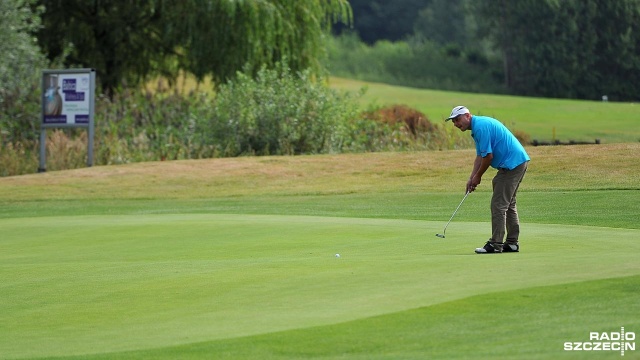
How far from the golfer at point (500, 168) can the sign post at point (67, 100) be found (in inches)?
741

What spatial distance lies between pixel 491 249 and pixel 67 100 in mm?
19867

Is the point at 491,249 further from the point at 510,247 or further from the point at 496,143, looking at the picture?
the point at 496,143

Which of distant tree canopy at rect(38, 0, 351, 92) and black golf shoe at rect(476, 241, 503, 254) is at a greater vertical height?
distant tree canopy at rect(38, 0, 351, 92)

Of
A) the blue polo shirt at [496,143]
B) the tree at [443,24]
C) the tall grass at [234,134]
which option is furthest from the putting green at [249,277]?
the tree at [443,24]

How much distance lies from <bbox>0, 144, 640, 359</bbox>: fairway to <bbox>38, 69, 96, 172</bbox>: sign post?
10.6m

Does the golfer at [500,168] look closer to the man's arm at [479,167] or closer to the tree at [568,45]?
the man's arm at [479,167]

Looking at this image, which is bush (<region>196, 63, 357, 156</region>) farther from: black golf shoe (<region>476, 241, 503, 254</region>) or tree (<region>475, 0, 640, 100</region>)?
tree (<region>475, 0, 640, 100</region>)

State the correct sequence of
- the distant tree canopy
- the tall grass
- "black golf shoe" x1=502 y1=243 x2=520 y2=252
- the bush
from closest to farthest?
"black golf shoe" x1=502 y1=243 x2=520 y2=252, the tall grass, the bush, the distant tree canopy

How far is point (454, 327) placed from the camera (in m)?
8.29

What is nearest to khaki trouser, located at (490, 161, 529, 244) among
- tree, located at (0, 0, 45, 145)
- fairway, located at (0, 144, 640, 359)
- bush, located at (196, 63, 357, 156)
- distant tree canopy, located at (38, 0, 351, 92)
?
fairway, located at (0, 144, 640, 359)

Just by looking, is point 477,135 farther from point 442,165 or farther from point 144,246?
point 442,165

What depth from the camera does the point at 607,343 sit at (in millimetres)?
7445

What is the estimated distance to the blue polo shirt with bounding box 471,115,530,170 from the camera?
40.5 feet

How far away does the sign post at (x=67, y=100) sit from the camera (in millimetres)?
29781
